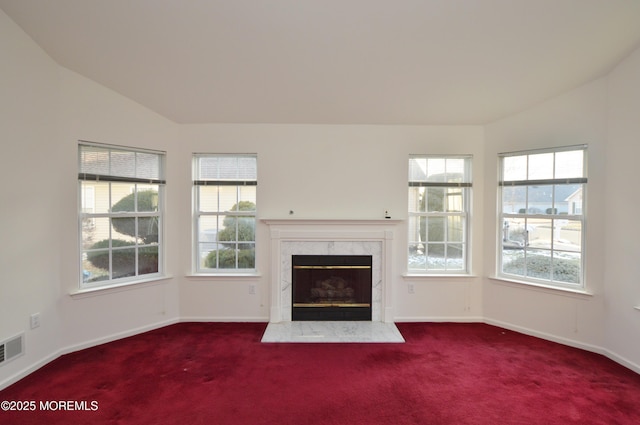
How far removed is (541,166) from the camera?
334cm

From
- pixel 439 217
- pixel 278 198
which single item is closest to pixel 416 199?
pixel 439 217

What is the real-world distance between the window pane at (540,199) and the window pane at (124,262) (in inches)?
191

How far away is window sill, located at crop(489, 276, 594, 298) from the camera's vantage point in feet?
9.99

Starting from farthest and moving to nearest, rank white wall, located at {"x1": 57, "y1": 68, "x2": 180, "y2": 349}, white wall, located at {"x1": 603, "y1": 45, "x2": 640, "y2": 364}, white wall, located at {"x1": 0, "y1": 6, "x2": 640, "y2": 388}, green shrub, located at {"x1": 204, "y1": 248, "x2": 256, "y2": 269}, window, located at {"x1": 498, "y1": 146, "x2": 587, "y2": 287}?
green shrub, located at {"x1": 204, "y1": 248, "x2": 256, "y2": 269} → window, located at {"x1": 498, "y1": 146, "x2": 587, "y2": 287} → white wall, located at {"x1": 57, "y1": 68, "x2": 180, "y2": 349} → white wall, located at {"x1": 603, "y1": 45, "x2": 640, "y2": 364} → white wall, located at {"x1": 0, "y1": 6, "x2": 640, "y2": 388}

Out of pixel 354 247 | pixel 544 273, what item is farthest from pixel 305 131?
pixel 544 273

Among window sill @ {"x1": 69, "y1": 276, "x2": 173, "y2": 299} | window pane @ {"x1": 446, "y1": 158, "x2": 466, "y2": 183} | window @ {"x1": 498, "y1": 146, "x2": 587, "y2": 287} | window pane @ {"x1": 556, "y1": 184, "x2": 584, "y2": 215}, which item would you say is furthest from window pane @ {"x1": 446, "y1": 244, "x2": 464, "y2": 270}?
window sill @ {"x1": 69, "y1": 276, "x2": 173, "y2": 299}

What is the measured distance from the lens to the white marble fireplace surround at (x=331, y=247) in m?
3.65

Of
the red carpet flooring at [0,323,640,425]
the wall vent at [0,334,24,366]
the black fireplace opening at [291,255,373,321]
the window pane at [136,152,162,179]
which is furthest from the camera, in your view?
the black fireplace opening at [291,255,373,321]

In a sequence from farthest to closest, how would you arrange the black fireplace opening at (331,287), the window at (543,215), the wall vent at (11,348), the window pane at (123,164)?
the black fireplace opening at (331,287)
the window pane at (123,164)
the window at (543,215)
the wall vent at (11,348)

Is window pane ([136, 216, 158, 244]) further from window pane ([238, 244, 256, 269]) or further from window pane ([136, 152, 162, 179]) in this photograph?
window pane ([238, 244, 256, 269])

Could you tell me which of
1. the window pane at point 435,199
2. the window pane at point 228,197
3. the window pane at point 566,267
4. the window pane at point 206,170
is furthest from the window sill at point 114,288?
the window pane at point 566,267

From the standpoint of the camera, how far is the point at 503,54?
99.7 inches

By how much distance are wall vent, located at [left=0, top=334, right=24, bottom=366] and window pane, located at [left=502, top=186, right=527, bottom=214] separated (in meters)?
Result: 5.24

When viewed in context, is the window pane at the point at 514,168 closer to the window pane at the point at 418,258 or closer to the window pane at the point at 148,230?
the window pane at the point at 418,258
